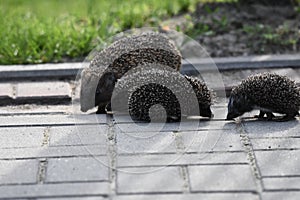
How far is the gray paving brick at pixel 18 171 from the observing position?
529 centimetres

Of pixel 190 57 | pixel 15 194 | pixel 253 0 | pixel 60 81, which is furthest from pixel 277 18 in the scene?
pixel 15 194

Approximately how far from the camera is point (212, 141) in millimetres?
6004

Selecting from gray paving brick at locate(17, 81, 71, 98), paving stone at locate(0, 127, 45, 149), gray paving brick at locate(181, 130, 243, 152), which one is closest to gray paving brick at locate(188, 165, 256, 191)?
gray paving brick at locate(181, 130, 243, 152)

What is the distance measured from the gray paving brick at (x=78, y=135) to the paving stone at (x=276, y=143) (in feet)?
4.82

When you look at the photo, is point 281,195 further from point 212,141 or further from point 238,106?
point 238,106

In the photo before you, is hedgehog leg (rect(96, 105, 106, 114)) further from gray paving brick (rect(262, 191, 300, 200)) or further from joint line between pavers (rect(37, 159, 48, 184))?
gray paving brick (rect(262, 191, 300, 200))

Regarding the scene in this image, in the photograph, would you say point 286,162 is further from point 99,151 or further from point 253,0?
point 253,0

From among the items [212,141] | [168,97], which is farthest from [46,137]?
[212,141]

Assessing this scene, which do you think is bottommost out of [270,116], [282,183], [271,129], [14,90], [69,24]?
[282,183]

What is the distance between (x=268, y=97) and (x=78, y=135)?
6.60ft

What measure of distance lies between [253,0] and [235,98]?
11.5 feet

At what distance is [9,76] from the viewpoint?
309 inches

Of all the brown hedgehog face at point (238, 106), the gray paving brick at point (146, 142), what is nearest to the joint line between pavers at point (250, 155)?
the brown hedgehog face at point (238, 106)

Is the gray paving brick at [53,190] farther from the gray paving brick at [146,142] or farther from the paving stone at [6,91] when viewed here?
the paving stone at [6,91]
